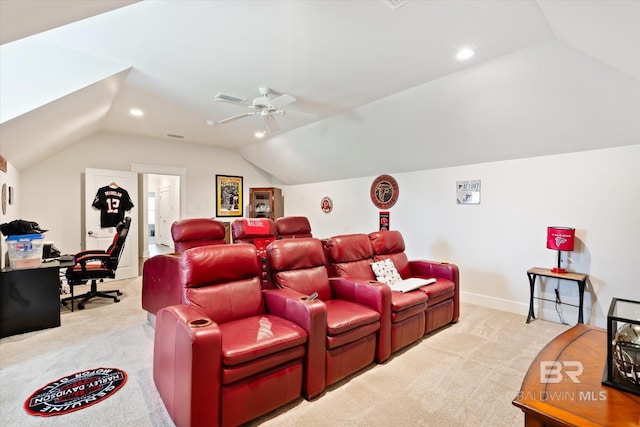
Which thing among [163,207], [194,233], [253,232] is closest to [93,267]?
[194,233]

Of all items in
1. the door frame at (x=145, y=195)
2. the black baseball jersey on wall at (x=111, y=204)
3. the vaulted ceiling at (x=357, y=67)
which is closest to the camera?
the vaulted ceiling at (x=357, y=67)

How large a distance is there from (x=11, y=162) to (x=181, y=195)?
9.86 ft

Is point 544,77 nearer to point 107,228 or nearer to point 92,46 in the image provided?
point 92,46

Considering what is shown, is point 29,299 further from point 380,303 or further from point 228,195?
point 228,195

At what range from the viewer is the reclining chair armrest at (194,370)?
1588mm

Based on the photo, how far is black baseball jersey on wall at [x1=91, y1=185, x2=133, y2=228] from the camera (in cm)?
534

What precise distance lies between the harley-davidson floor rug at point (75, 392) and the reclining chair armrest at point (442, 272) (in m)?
3.24

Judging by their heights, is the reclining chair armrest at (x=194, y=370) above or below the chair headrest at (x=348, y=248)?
below

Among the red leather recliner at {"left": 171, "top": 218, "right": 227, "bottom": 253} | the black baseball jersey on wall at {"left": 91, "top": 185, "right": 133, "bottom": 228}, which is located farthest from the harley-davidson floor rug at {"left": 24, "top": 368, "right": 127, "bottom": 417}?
the black baseball jersey on wall at {"left": 91, "top": 185, "right": 133, "bottom": 228}

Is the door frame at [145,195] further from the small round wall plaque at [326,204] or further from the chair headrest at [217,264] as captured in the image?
the chair headrest at [217,264]

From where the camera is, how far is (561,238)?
3.32 m

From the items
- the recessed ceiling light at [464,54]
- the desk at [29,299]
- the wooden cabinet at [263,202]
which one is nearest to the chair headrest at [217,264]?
the desk at [29,299]

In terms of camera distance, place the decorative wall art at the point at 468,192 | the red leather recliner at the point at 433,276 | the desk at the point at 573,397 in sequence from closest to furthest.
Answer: the desk at the point at 573,397
the red leather recliner at the point at 433,276
the decorative wall art at the point at 468,192

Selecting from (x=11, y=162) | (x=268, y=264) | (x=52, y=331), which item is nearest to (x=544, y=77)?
(x=268, y=264)
